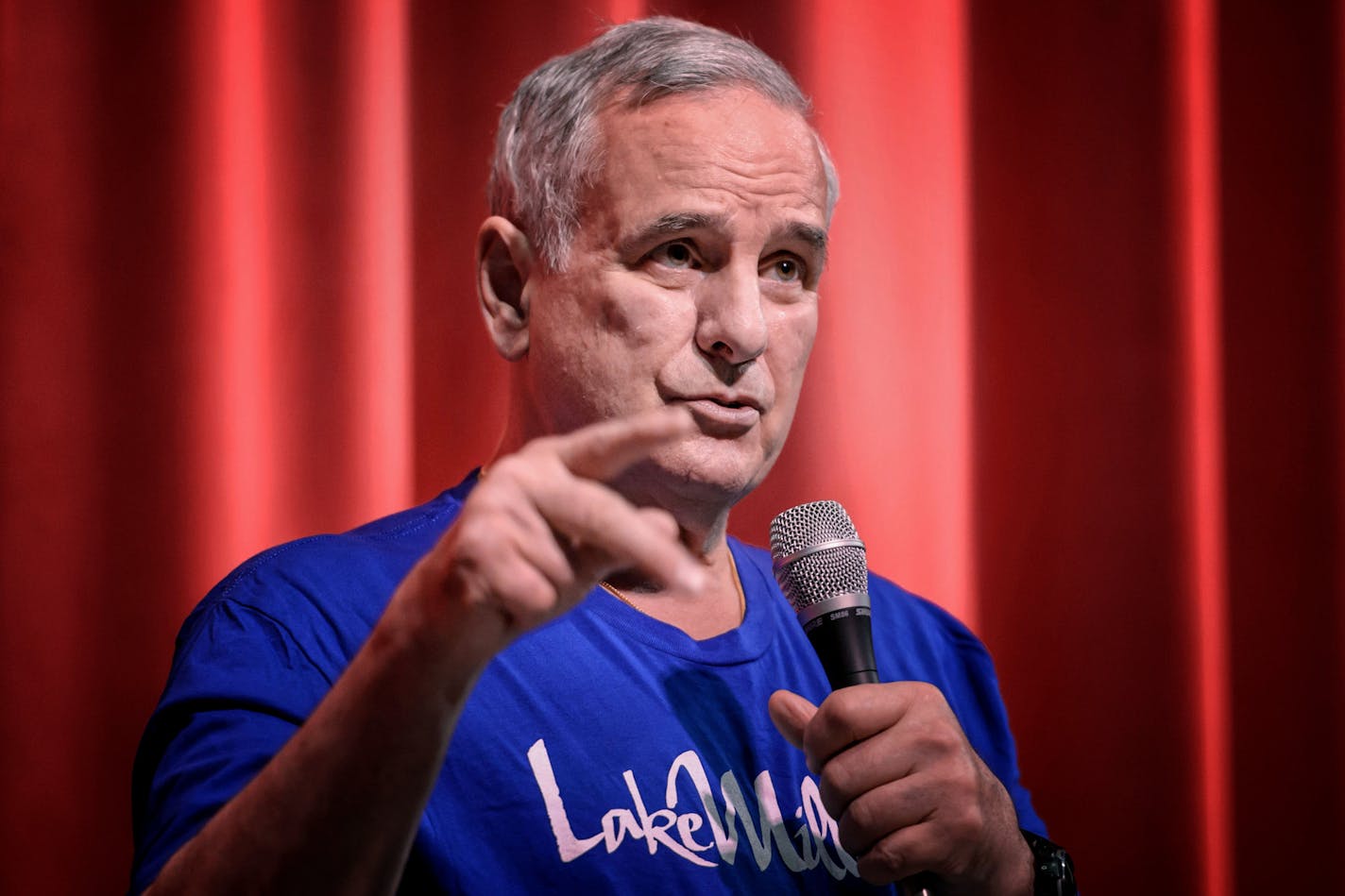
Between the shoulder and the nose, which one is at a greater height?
the nose

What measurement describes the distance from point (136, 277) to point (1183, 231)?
5.02 ft

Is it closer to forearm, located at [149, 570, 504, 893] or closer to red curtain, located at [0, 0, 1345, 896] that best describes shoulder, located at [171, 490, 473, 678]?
forearm, located at [149, 570, 504, 893]

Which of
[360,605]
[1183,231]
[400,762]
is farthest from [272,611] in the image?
[1183,231]

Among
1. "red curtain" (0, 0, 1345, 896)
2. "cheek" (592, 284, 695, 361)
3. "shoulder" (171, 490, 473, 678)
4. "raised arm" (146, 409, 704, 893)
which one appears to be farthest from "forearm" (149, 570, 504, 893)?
"red curtain" (0, 0, 1345, 896)

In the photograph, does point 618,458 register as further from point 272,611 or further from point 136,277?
point 136,277

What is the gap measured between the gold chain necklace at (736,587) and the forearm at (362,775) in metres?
0.45

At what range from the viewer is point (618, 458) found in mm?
707

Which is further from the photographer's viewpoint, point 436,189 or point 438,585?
point 436,189

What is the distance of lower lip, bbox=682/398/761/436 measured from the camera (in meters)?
1.13

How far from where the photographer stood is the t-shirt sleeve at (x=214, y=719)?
2.77ft

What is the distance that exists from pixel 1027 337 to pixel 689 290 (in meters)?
0.85

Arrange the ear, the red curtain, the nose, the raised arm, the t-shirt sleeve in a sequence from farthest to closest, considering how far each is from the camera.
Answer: the red curtain, the ear, the nose, the t-shirt sleeve, the raised arm

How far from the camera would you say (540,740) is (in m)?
1.05

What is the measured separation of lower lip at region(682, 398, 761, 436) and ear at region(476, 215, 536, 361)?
9.1 inches
